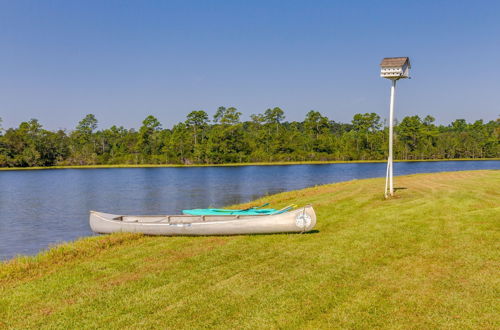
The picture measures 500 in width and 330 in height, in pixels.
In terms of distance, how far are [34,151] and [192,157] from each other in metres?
50.1

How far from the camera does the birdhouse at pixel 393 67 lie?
19.1 meters

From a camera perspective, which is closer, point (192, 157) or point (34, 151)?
point (34, 151)

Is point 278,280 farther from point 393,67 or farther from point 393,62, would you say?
point 393,62

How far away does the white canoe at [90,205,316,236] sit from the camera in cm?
1353

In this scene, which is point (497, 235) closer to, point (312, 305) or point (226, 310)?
point (312, 305)

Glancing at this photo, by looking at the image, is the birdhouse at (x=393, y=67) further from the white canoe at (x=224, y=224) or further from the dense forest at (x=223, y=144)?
the dense forest at (x=223, y=144)

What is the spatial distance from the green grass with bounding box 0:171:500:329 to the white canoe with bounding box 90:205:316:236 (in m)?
0.34

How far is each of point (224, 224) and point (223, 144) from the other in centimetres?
12073

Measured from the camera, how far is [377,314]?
289 inches

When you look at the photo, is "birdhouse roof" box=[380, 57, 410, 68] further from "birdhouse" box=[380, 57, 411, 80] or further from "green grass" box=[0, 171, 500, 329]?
"green grass" box=[0, 171, 500, 329]

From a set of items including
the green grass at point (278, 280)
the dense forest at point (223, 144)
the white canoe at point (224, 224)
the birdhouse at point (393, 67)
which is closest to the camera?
the green grass at point (278, 280)

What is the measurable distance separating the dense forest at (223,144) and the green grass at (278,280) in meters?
121

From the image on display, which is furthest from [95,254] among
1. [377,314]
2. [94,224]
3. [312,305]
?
[377,314]

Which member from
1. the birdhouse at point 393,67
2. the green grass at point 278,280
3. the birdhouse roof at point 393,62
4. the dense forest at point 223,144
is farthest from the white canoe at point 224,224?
the dense forest at point 223,144
